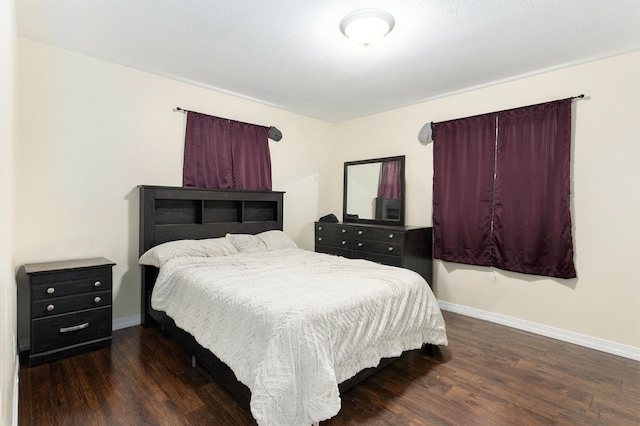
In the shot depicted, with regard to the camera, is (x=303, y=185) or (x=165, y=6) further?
(x=303, y=185)

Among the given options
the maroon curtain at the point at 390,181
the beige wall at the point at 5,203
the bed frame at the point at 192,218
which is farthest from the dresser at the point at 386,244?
the beige wall at the point at 5,203

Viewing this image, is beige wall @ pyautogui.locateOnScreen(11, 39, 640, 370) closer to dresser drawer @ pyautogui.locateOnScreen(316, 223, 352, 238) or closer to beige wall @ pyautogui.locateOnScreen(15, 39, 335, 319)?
beige wall @ pyautogui.locateOnScreen(15, 39, 335, 319)

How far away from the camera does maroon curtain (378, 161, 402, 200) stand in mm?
4324

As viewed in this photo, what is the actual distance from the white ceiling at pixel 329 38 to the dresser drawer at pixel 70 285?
193 centimetres

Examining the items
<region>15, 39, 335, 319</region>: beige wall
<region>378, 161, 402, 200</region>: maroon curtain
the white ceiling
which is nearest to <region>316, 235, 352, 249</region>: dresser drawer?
<region>378, 161, 402, 200</region>: maroon curtain

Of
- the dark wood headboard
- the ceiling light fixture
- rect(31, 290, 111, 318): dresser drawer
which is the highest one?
the ceiling light fixture

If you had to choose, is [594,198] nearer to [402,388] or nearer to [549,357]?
[549,357]

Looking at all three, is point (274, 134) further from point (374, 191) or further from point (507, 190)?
point (507, 190)

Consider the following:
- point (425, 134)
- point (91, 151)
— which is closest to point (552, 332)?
point (425, 134)

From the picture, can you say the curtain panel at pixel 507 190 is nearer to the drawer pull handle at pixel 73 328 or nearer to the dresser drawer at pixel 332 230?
the dresser drawer at pixel 332 230

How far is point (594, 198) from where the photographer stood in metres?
2.91

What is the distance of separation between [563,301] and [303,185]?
3.37 metres

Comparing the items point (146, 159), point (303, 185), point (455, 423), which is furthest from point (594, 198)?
point (146, 159)

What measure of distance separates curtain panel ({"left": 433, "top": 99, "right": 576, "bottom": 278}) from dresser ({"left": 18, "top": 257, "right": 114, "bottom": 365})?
3.53 m
